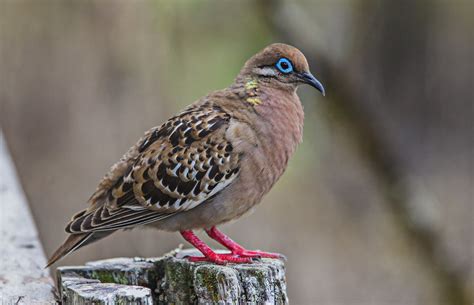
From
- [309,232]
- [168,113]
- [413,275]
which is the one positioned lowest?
[413,275]

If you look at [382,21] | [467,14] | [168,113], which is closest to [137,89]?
[168,113]

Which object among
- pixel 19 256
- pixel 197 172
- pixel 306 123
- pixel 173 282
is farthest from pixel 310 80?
pixel 306 123

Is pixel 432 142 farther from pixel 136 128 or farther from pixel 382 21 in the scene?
pixel 136 128

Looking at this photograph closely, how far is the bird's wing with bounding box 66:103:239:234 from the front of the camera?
13.9 feet

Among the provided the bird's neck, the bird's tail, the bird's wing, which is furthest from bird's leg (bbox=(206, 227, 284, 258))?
the bird's tail

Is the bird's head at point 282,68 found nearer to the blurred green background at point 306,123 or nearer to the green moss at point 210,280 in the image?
the green moss at point 210,280

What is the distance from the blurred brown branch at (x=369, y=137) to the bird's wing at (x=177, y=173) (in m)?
2.90

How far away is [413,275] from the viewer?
31.0ft

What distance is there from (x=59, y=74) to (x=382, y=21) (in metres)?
3.95

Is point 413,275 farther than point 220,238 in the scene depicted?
Yes

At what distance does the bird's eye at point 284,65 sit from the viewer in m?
4.57

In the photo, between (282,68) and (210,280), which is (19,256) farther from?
(282,68)

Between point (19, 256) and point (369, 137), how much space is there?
4277mm

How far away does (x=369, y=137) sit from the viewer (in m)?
7.12
